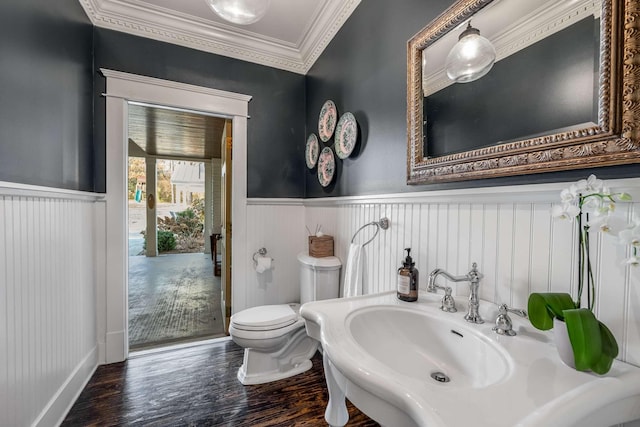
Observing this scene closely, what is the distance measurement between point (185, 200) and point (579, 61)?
368 inches

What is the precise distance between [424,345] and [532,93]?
91cm

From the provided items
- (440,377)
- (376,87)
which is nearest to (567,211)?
(440,377)

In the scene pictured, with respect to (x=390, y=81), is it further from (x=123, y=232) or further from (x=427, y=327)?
(x=123, y=232)

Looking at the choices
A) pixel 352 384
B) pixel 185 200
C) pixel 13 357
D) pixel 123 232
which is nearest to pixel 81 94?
pixel 123 232

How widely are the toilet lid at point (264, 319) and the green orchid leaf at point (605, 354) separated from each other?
60.2 inches

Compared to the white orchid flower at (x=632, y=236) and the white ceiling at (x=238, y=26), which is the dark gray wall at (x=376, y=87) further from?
the white orchid flower at (x=632, y=236)

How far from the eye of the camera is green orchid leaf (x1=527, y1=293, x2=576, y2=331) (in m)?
0.69

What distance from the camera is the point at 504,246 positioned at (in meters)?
0.94

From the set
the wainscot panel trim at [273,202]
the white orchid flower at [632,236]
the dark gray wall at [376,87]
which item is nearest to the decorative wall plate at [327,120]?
the dark gray wall at [376,87]

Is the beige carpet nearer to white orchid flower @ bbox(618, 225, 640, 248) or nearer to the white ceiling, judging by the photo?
the white ceiling

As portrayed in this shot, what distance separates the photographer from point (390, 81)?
1492 millimetres

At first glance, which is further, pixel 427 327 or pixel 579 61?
pixel 427 327

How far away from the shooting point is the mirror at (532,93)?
664 millimetres

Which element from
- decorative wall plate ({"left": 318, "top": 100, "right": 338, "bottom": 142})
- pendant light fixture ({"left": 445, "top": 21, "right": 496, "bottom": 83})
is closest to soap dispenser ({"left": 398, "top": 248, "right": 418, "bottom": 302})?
pendant light fixture ({"left": 445, "top": 21, "right": 496, "bottom": 83})
